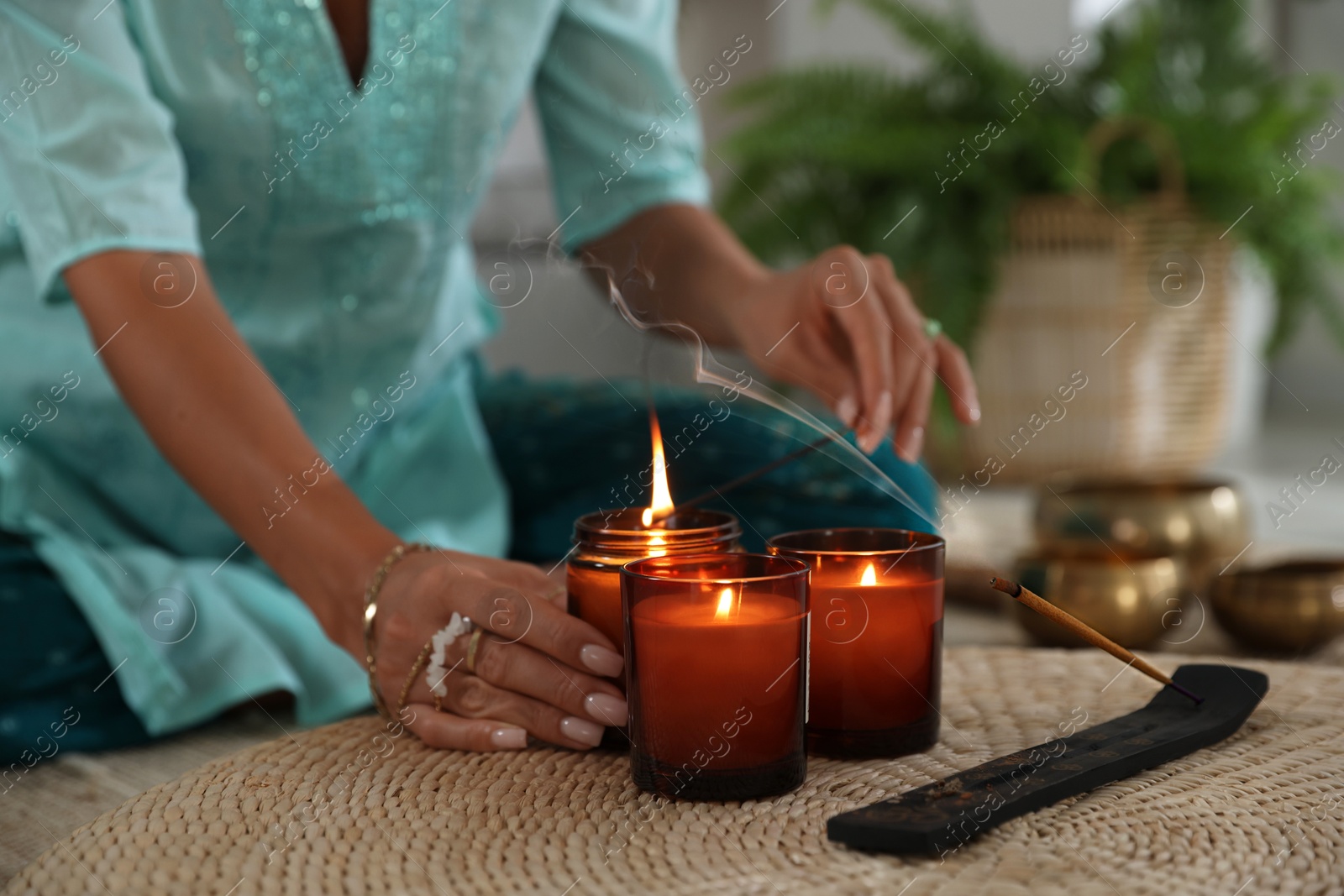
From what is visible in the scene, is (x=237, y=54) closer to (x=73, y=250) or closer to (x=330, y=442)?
(x=73, y=250)

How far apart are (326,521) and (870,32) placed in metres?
2.14

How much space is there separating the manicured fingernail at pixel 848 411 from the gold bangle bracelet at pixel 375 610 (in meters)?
0.26

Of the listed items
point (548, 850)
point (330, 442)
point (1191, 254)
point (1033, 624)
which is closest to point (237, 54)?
point (330, 442)

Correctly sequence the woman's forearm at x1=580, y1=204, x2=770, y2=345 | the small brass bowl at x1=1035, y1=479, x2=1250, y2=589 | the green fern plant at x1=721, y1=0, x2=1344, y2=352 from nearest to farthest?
the woman's forearm at x1=580, y1=204, x2=770, y2=345
the small brass bowl at x1=1035, y1=479, x2=1250, y2=589
the green fern plant at x1=721, y1=0, x2=1344, y2=352

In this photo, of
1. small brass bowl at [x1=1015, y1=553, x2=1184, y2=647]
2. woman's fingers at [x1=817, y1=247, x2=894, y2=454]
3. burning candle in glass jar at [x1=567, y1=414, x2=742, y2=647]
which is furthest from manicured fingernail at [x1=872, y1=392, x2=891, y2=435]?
small brass bowl at [x1=1015, y1=553, x2=1184, y2=647]

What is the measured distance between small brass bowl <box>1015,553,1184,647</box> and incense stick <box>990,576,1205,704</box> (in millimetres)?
461

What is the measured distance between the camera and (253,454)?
0.69m

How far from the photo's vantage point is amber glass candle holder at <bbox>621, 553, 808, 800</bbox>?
48cm

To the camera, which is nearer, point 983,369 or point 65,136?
point 65,136

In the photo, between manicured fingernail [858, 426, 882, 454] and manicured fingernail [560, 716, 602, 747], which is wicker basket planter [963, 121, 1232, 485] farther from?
manicured fingernail [560, 716, 602, 747]

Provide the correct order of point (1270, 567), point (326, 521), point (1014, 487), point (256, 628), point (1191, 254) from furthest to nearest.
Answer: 1. point (1014, 487)
2. point (1191, 254)
3. point (1270, 567)
4. point (256, 628)
5. point (326, 521)

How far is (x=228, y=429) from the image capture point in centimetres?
69

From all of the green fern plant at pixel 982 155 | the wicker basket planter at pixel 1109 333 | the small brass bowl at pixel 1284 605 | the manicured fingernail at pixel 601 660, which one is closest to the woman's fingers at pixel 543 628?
the manicured fingernail at pixel 601 660

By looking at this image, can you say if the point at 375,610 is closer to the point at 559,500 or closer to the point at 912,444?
the point at 912,444
